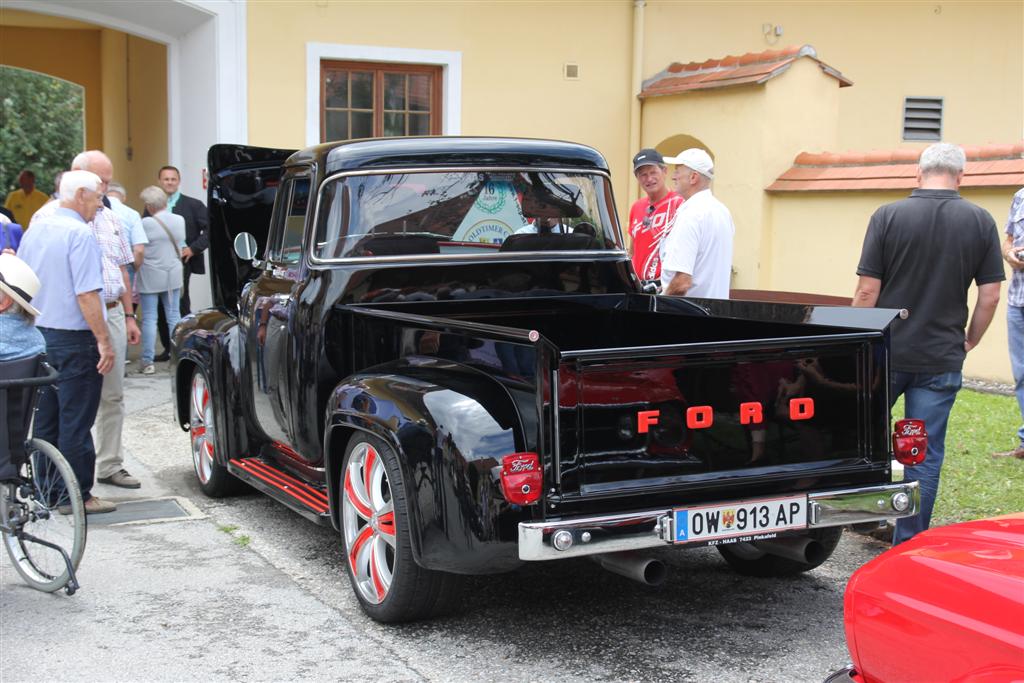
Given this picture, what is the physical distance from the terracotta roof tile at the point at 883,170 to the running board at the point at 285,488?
20.4ft

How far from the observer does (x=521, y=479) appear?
13.4 feet

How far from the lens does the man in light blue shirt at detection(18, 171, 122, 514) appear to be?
20.2ft

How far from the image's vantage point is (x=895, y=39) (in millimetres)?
15023

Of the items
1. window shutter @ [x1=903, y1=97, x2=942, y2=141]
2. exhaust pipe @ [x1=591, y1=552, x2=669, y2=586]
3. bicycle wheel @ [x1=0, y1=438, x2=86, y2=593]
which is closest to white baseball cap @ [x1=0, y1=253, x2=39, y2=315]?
bicycle wheel @ [x1=0, y1=438, x2=86, y2=593]

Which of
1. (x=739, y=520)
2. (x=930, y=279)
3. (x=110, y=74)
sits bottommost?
(x=739, y=520)

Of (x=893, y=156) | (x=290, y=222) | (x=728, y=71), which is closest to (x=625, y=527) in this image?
(x=290, y=222)

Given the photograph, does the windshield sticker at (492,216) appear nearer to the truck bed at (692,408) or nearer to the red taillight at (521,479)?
the truck bed at (692,408)

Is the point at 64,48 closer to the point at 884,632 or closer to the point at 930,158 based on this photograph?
the point at 930,158

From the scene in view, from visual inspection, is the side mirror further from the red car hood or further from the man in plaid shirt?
the man in plaid shirt

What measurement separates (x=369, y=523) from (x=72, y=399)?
2336mm

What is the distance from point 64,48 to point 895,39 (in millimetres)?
13722

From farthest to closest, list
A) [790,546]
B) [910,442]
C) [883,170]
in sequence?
[883,170]
[790,546]
[910,442]

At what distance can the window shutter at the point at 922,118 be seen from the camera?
49.9ft

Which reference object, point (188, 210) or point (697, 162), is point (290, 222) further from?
point (188, 210)
